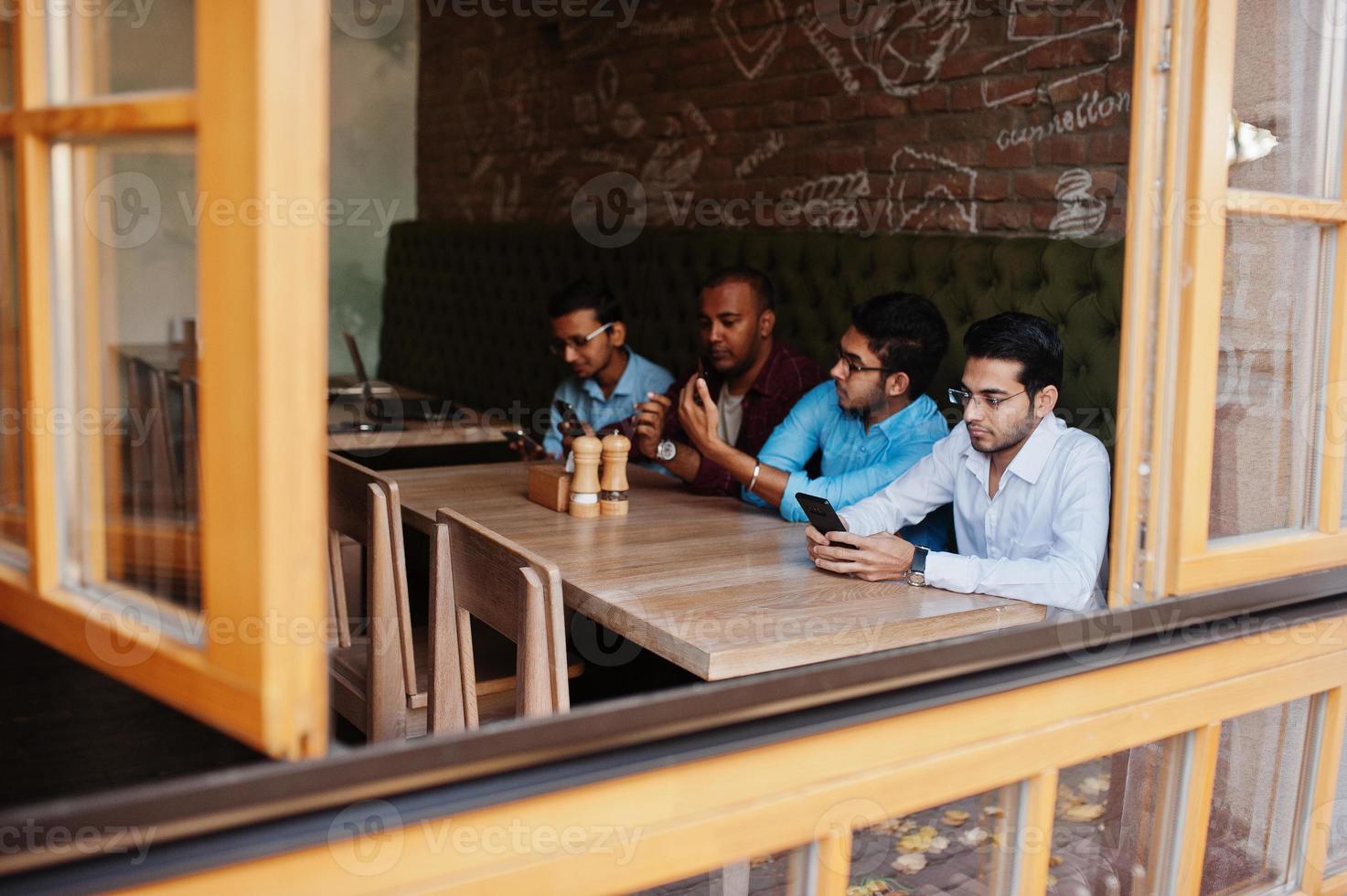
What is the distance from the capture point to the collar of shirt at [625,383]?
13.6ft

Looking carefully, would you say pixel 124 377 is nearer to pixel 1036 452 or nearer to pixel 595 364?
pixel 1036 452

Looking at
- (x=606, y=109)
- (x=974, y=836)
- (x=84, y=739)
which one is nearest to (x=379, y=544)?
(x=974, y=836)

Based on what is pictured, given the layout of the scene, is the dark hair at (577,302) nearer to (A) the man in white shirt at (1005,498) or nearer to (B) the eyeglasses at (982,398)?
(A) the man in white shirt at (1005,498)

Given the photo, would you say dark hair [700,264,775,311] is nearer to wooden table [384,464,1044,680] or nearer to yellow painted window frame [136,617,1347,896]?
wooden table [384,464,1044,680]

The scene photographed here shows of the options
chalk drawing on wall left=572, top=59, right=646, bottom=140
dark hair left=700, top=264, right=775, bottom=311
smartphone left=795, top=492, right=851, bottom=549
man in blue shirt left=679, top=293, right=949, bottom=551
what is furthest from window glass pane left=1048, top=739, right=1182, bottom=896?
chalk drawing on wall left=572, top=59, right=646, bottom=140

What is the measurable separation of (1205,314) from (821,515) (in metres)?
0.84

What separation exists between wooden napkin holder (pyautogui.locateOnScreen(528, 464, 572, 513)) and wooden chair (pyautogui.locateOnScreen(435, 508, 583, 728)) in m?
0.74

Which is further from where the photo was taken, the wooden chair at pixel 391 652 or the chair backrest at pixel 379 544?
the chair backrest at pixel 379 544

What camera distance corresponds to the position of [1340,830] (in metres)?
2.41

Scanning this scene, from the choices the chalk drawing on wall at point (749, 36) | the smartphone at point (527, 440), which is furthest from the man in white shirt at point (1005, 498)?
the chalk drawing on wall at point (749, 36)

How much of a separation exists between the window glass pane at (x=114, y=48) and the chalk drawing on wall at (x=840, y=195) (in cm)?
302

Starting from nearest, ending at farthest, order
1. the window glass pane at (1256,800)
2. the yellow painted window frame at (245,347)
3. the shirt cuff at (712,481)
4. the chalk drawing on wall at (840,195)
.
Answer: the yellow painted window frame at (245,347) < the window glass pane at (1256,800) < the shirt cuff at (712,481) < the chalk drawing on wall at (840,195)

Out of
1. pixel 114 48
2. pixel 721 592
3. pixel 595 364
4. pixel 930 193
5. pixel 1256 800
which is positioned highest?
pixel 930 193

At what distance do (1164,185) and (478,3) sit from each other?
5249mm
